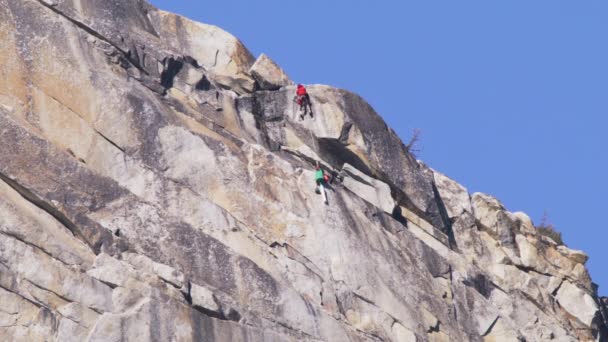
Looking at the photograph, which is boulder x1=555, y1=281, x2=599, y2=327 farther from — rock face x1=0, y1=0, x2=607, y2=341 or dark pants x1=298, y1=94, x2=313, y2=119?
dark pants x1=298, y1=94, x2=313, y2=119

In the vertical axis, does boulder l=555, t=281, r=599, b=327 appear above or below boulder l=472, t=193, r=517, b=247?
below

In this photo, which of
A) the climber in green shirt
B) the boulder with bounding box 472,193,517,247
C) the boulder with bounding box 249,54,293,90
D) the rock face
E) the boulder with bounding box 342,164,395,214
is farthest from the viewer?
the boulder with bounding box 472,193,517,247

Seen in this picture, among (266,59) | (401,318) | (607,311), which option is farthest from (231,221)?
(607,311)

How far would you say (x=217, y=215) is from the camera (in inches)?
2047

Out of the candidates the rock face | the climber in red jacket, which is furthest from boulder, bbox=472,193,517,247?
the climber in red jacket

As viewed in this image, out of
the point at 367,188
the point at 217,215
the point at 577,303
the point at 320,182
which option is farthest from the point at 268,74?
the point at 577,303

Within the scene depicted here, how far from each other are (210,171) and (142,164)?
7.04 feet

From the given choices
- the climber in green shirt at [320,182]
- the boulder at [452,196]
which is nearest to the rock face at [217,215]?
the boulder at [452,196]

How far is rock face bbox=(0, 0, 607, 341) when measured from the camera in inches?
1873

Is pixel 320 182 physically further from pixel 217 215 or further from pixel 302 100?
pixel 302 100

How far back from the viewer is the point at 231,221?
52188mm

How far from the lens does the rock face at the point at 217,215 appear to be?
1873 inches

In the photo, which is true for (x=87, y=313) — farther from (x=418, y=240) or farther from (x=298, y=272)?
(x=418, y=240)

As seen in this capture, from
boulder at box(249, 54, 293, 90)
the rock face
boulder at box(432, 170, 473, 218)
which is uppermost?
boulder at box(249, 54, 293, 90)
